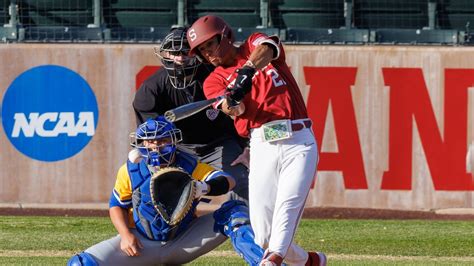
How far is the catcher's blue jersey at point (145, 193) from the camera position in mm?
6492

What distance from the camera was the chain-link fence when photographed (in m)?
13.6

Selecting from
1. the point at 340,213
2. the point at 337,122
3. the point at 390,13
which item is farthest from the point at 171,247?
the point at 390,13

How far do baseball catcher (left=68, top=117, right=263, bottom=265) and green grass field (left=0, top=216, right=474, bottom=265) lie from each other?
1.61 m

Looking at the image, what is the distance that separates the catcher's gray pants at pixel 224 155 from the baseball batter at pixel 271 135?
1323 mm

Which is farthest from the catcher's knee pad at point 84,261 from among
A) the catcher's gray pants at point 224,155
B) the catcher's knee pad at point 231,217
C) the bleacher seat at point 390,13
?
the bleacher seat at point 390,13

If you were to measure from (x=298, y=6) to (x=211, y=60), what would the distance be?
7.98 m

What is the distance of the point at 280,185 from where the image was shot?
6137 millimetres

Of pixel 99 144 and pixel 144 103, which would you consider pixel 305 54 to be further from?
pixel 144 103

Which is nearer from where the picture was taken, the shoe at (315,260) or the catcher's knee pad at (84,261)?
the catcher's knee pad at (84,261)

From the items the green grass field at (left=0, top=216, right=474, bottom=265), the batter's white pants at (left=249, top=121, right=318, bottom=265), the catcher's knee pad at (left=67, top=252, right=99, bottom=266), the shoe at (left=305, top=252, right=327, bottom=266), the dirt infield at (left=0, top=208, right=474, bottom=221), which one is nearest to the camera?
the batter's white pants at (left=249, top=121, right=318, bottom=265)

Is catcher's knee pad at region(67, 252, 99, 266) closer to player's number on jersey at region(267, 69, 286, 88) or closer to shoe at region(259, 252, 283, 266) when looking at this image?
shoe at region(259, 252, 283, 266)

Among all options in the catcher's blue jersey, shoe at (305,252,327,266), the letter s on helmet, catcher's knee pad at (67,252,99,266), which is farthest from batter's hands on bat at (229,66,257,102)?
catcher's knee pad at (67,252,99,266)

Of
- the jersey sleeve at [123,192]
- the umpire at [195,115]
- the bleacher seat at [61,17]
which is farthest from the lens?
the bleacher seat at [61,17]

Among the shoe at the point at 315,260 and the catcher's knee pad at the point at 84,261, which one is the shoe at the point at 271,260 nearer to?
the shoe at the point at 315,260
